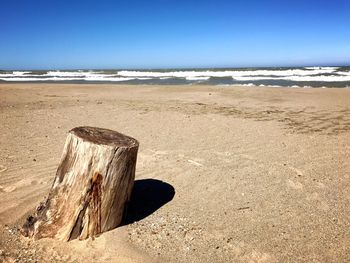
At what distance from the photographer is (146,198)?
14.4 feet

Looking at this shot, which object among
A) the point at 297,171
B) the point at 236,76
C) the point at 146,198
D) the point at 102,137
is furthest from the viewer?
the point at 236,76

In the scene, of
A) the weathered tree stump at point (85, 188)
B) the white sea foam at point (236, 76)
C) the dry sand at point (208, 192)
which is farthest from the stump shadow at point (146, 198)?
the white sea foam at point (236, 76)

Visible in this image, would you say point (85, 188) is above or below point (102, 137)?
below

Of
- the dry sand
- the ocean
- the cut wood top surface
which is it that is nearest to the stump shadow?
the dry sand

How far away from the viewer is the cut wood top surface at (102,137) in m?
3.26

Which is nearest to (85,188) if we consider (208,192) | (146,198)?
(146,198)

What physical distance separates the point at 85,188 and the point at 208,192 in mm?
1921

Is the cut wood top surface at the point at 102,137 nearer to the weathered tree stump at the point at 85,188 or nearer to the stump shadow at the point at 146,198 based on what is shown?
the weathered tree stump at the point at 85,188

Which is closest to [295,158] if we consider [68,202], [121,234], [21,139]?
[121,234]

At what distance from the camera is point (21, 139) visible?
22.6 ft

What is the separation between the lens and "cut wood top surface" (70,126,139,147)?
326 cm

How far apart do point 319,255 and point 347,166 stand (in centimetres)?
299

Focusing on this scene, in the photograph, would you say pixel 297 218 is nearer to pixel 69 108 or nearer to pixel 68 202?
pixel 68 202

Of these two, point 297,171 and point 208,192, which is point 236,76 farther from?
point 208,192
